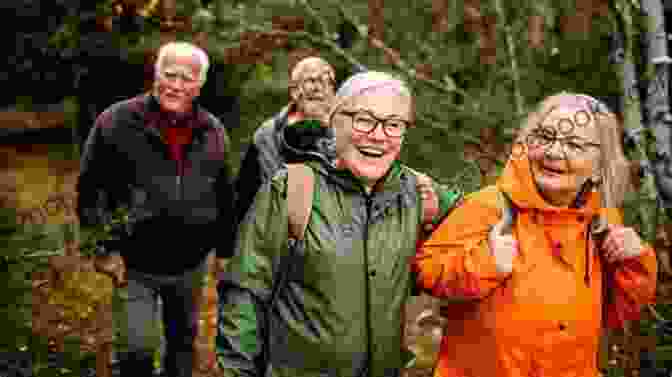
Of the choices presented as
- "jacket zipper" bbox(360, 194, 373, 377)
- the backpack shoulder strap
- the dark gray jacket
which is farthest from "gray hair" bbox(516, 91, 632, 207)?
the dark gray jacket

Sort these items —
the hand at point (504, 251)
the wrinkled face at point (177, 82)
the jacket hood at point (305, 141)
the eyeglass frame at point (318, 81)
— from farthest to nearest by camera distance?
the eyeglass frame at point (318, 81) < the wrinkled face at point (177, 82) < the jacket hood at point (305, 141) < the hand at point (504, 251)

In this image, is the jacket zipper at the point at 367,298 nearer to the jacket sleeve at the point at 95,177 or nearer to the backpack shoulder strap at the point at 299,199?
the backpack shoulder strap at the point at 299,199

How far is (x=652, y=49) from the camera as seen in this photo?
432 centimetres

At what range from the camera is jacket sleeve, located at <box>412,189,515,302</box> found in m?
2.38

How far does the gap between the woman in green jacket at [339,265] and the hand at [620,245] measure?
636 mm

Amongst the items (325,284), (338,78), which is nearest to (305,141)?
(325,284)

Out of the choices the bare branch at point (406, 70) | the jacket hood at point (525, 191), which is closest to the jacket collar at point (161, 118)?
the jacket hood at point (525, 191)

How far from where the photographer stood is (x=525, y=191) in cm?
243

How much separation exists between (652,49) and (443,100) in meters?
2.27

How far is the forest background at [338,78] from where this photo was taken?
4074 mm

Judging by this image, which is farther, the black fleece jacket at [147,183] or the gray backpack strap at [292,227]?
the black fleece jacket at [147,183]

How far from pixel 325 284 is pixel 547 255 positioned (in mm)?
742

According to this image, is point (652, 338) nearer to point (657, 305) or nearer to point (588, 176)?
point (657, 305)

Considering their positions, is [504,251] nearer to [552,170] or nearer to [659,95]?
[552,170]
